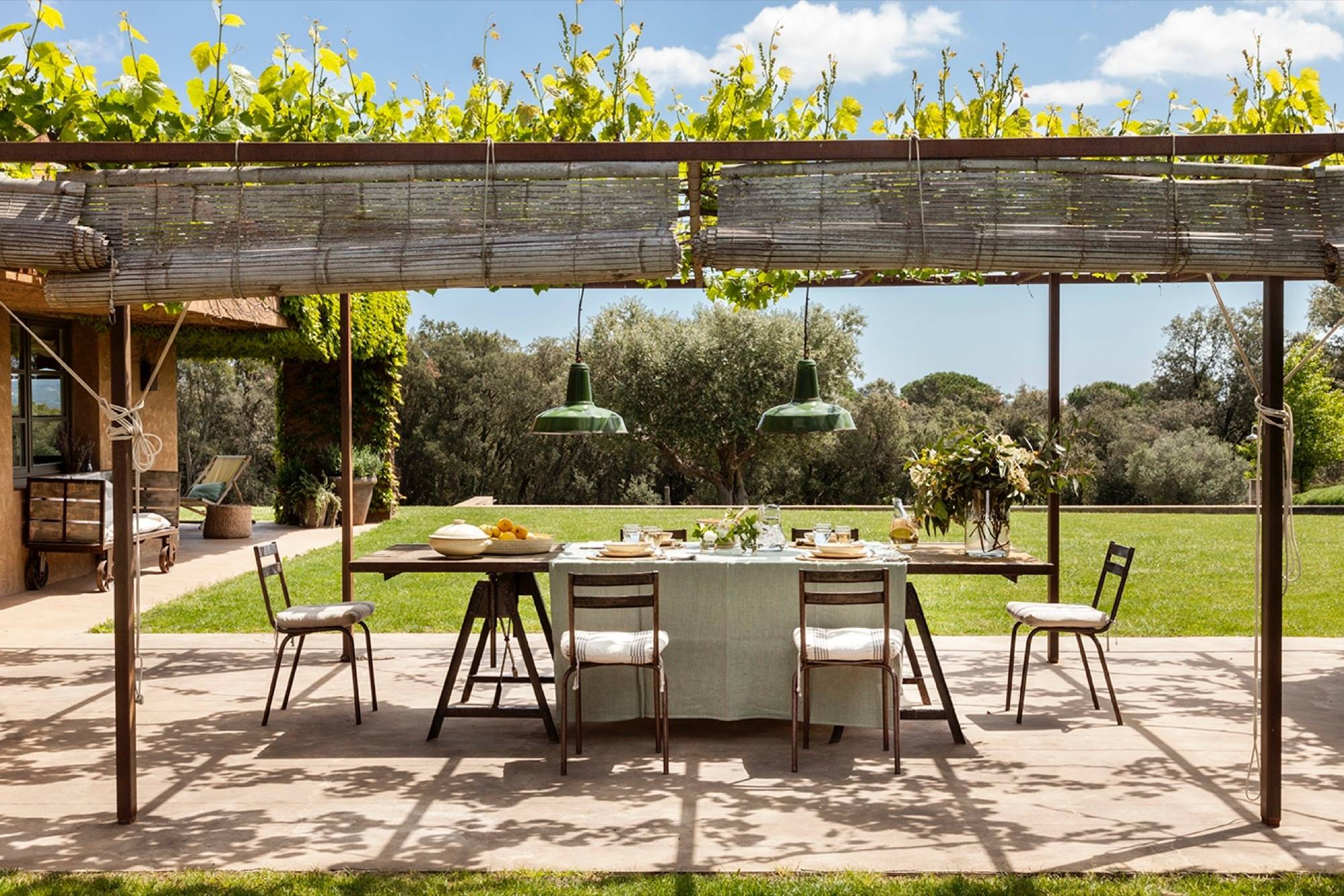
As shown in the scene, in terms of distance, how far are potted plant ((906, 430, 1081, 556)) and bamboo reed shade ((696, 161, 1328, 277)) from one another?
6.32 ft

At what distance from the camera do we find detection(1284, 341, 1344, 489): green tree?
78.0ft

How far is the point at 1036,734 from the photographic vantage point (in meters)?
5.16

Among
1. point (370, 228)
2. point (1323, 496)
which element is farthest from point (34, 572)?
point (1323, 496)

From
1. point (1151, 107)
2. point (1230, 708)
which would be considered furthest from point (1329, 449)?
point (1151, 107)

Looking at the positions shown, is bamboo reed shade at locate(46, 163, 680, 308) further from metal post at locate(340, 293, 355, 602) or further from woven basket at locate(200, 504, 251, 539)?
woven basket at locate(200, 504, 251, 539)

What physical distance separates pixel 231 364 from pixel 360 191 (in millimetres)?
23859

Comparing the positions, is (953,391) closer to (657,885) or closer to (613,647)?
(613,647)

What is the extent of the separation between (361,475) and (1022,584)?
8456 millimetres

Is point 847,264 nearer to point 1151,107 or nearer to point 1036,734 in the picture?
point 1151,107

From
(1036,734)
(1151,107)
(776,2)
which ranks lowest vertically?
(1036,734)

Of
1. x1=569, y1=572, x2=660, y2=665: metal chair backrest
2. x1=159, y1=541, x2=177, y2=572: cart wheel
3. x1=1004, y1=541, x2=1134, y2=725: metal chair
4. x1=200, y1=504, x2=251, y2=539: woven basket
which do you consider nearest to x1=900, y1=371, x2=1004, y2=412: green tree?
x1=200, y1=504, x2=251, y2=539: woven basket

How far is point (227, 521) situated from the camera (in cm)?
1360

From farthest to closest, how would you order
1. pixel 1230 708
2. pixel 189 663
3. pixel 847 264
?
pixel 189 663 → pixel 1230 708 → pixel 847 264

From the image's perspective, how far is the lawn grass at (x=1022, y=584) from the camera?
8172 mm
